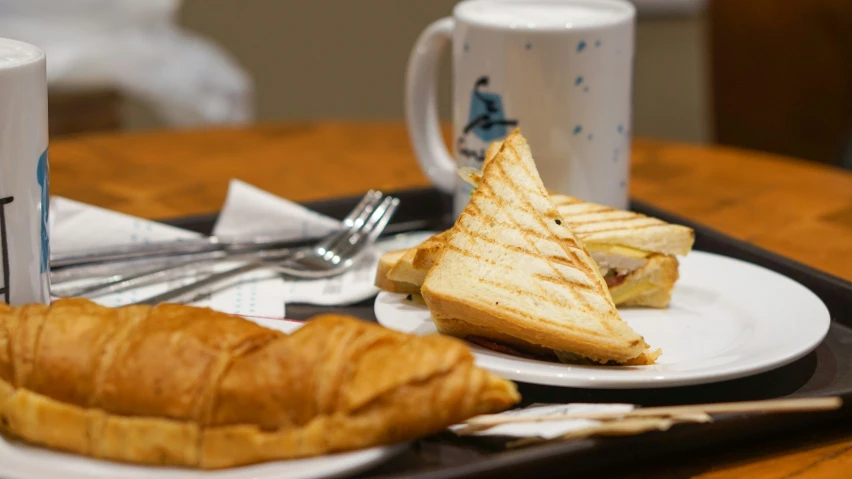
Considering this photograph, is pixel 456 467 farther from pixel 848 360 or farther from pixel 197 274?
pixel 197 274

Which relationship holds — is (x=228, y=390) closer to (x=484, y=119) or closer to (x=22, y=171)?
(x=22, y=171)

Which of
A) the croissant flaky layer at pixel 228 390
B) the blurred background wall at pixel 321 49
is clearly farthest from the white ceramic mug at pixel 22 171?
the blurred background wall at pixel 321 49

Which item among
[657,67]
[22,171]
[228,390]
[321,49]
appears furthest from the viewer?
[657,67]

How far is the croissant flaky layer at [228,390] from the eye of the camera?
0.65 m

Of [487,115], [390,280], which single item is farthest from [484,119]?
[390,280]

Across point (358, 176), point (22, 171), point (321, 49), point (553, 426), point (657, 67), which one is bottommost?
point (657, 67)

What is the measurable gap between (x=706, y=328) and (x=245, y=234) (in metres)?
0.63

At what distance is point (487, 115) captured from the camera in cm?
127

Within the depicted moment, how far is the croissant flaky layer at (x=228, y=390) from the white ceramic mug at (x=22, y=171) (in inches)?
6.6

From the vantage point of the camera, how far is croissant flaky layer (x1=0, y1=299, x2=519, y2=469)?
653 millimetres

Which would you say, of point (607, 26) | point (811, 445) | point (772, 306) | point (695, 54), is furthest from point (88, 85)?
point (695, 54)

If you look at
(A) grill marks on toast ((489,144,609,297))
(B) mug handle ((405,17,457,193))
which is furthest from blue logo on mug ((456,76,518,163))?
(A) grill marks on toast ((489,144,609,297))

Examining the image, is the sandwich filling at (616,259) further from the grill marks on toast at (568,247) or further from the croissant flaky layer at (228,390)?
the croissant flaky layer at (228,390)

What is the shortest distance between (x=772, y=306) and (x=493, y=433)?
0.42 metres
